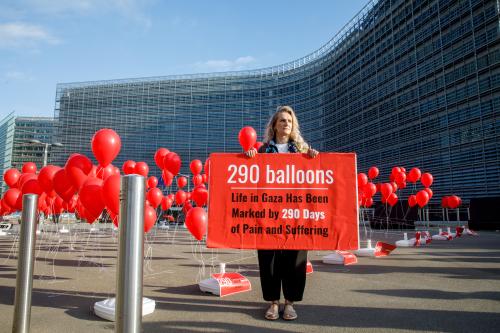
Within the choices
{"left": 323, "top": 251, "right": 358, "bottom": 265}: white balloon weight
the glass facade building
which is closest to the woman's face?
{"left": 323, "top": 251, "right": 358, "bottom": 265}: white balloon weight

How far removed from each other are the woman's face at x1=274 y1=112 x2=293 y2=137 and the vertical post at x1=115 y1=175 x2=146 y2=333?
6.66 feet

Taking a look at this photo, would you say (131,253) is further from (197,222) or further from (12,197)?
(12,197)

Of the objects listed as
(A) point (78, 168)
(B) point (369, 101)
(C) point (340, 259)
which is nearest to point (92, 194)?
(A) point (78, 168)

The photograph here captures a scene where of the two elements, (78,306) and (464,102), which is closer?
(78,306)

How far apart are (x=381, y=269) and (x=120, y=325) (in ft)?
22.3

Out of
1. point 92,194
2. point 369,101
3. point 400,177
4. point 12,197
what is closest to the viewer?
point 92,194

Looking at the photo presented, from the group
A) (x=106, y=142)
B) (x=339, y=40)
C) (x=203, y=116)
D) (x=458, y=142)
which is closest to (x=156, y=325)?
(x=106, y=142)

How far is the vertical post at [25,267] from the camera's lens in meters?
2.64

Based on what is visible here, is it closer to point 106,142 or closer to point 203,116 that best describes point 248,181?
point 106,142

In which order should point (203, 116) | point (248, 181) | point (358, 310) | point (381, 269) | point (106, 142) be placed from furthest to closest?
1. point (203, 116)
2. point (381, 269)
3. point (106, 142)
4. point (358, 310)
5. point (248, 181)

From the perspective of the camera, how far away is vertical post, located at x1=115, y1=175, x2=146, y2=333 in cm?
171

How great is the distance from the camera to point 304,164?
3.22 m

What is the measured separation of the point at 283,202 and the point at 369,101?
148 feet

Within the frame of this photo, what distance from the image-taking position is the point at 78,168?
591 cm
